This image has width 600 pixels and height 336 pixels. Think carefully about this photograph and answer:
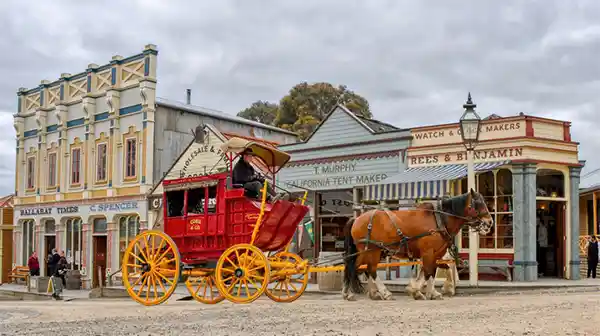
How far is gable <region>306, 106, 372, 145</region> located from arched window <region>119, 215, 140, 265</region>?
9.82m

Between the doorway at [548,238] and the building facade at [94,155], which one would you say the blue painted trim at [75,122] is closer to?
the building facade at [94,155]

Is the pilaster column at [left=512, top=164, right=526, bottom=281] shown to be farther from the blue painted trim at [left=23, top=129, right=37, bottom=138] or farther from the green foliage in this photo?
the green foliage

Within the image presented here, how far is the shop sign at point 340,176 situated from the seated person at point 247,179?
8.49 metres

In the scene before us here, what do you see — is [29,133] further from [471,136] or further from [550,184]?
[471,136]

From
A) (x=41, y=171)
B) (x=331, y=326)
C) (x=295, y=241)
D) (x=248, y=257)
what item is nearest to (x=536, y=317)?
(x=331, y=326)

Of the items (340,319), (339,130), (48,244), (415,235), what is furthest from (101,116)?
Answer: (340,319)

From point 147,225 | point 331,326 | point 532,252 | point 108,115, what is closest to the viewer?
point 331,326

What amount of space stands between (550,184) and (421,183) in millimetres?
4452

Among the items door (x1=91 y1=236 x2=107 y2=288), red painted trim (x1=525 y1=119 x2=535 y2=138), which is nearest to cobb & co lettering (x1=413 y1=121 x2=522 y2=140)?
red painted trim (x1=525 y1=119 x2=535 y2=138)

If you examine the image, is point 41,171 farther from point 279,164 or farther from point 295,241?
point 279,164

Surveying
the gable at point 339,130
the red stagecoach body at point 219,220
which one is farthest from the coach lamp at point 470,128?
the gable at point 339,130

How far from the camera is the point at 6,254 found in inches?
1457

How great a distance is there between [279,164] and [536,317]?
19.1ft

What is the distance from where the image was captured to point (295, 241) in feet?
78.7
